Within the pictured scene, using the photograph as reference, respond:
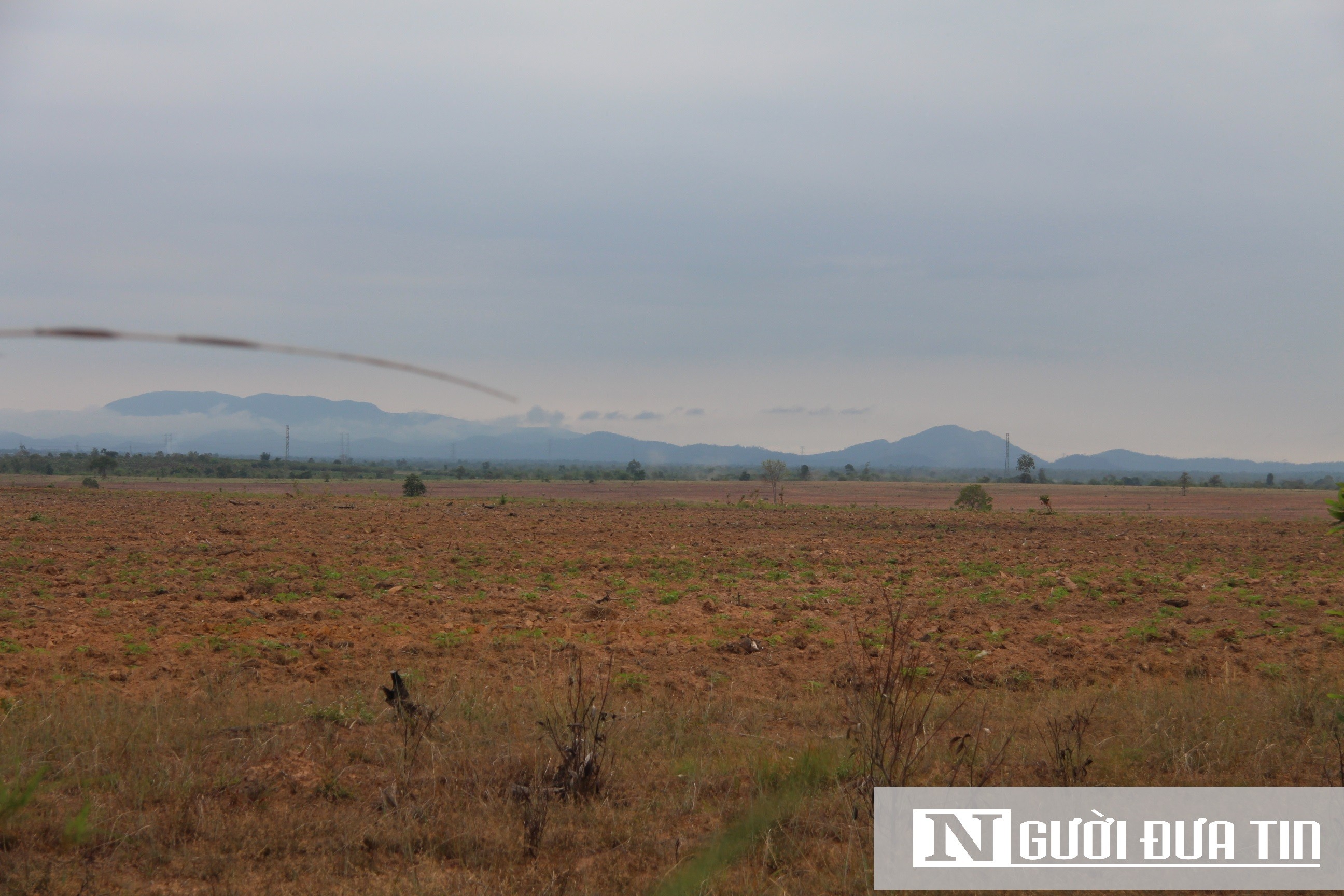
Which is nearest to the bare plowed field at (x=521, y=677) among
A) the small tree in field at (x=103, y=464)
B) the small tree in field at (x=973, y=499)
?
the small tree in field at (x=973, y=499)

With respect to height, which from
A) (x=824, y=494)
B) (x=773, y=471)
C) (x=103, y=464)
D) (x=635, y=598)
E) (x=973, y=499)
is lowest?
(x=824, y=494)

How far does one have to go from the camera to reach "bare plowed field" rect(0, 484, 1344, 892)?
4.97 m

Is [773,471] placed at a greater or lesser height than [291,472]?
greater

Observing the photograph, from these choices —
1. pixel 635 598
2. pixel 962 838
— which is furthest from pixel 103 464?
pixel 962 838

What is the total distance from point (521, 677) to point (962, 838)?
522cm

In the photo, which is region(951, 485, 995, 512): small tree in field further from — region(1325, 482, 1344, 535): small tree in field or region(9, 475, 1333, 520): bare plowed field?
region(1325, 482, 1344, 535): small tree in field

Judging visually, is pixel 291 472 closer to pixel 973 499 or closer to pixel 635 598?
pixel 973 499

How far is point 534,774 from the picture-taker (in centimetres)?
588

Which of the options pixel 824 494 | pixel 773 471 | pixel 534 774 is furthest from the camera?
pixel 824 494

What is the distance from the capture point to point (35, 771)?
557cm

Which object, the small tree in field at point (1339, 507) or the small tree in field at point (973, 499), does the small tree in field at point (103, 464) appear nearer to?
the small tree in field at point (973, 499)

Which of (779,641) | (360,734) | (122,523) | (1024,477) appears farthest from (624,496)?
(1024,477)

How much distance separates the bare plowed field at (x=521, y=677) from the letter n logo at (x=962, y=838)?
41 cm

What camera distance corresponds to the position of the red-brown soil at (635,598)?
986 cm
